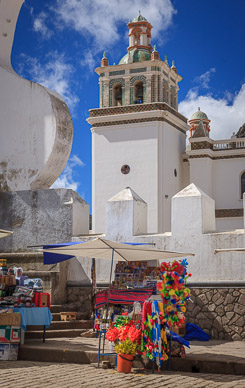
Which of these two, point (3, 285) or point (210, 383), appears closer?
point (210, 383)

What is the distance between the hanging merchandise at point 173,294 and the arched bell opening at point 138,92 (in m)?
26.2

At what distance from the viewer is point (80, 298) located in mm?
11719

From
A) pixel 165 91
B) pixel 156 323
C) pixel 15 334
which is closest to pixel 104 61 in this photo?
pixel 165 91

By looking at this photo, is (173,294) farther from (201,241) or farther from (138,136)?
(138,136)

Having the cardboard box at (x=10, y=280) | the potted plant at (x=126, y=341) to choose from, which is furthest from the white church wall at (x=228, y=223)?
the potted plant at (x=126, y=341)

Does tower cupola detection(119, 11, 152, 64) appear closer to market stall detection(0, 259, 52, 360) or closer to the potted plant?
market stall detection(0, 259, 52, 360)

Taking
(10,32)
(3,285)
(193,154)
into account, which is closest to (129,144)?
(193,154)

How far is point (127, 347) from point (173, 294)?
0.91 m

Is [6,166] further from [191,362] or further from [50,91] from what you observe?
[191,362]

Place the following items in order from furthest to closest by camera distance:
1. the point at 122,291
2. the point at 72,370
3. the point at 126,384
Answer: the point at 122,291 → the point at 72,370 → the point at 126,384

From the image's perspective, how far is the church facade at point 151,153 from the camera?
31203mm

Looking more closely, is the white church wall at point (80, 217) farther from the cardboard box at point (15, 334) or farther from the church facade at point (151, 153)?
the church facade at point (151, 153)

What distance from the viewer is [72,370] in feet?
25.3

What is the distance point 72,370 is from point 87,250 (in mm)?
2080
